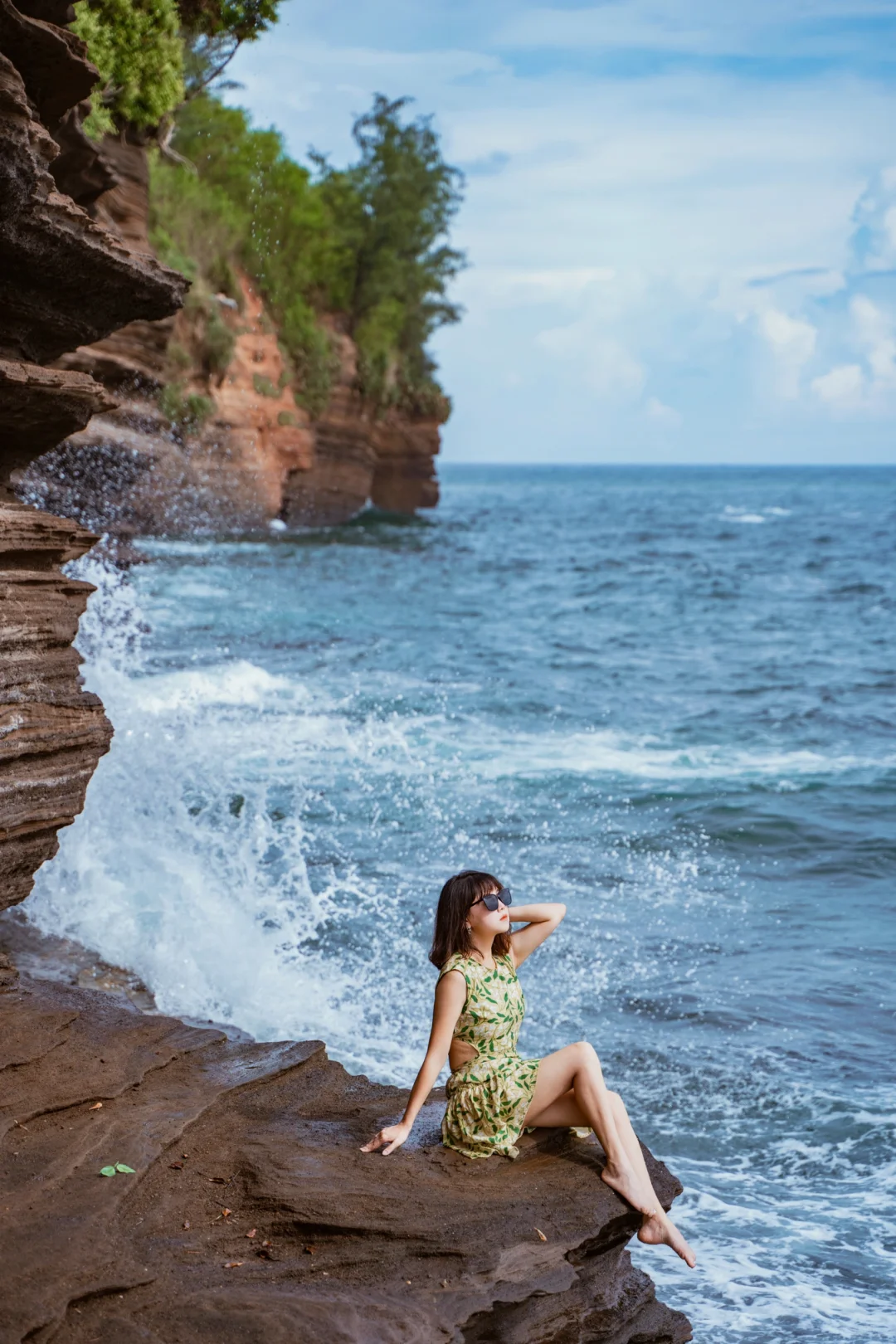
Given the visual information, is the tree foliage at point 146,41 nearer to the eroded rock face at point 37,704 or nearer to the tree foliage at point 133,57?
the tree foliage at point 133,57

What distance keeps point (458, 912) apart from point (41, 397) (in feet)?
12.0

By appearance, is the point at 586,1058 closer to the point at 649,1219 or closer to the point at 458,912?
the point at 649,1219

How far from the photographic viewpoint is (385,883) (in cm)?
1052

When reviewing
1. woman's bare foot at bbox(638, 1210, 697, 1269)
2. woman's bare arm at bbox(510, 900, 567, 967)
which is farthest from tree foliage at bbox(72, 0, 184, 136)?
woman's bare foot at bbox(638, 1210, 697, 1269)

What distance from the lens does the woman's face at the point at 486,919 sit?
5.08 m

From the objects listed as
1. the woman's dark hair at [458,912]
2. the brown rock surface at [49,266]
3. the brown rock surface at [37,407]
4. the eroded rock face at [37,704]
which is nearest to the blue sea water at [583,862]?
the eroded rock face at [37,704]

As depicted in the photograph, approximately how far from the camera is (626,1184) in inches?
187

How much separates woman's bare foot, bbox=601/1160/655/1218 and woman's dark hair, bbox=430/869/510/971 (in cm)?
93

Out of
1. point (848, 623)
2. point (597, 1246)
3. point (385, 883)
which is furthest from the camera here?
point (848, 623)

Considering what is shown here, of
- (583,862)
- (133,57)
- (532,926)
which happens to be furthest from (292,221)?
(532,926)

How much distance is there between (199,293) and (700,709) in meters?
20.5

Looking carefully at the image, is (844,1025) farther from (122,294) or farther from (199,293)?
(199,293)

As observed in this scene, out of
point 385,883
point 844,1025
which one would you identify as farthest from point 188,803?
point 844,1025

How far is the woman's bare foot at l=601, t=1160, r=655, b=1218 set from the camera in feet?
15.4
